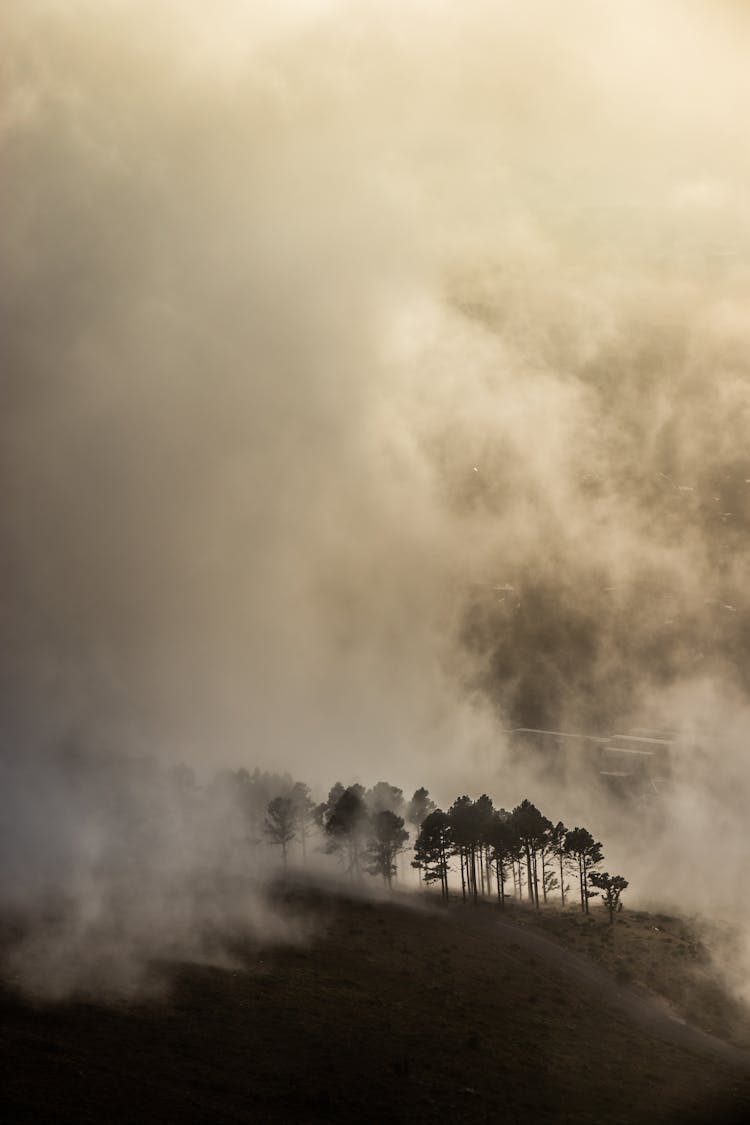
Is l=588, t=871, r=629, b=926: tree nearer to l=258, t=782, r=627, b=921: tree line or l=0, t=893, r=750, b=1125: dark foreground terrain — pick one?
l=258, t=782, r=627, b=921: tree line

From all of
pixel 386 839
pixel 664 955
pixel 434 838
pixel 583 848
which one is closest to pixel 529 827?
pixel 583 848

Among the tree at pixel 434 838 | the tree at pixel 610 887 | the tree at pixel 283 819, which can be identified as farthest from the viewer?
the tree at pixel 283 819

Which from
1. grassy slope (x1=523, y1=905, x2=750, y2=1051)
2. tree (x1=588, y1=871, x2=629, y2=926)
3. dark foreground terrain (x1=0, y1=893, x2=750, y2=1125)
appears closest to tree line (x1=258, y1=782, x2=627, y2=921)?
tree (x1=588, y1=871, x2=629, y2=926)

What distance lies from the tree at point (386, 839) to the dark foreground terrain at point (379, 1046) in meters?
18.9

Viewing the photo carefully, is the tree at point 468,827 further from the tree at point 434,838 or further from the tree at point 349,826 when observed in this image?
the tree at point 349,826

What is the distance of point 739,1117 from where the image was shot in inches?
2564

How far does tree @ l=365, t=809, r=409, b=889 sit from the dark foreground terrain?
62.1ft

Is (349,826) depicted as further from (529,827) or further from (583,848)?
(583,848)

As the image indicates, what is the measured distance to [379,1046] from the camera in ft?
230

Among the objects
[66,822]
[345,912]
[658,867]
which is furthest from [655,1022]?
[66,822]

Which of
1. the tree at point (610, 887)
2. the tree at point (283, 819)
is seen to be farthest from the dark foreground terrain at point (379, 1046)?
the tree at point (283, 819)

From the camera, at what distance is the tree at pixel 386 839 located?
390 feet

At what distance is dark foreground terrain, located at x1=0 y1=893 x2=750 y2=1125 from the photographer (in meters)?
57.1

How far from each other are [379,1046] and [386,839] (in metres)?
49.1
